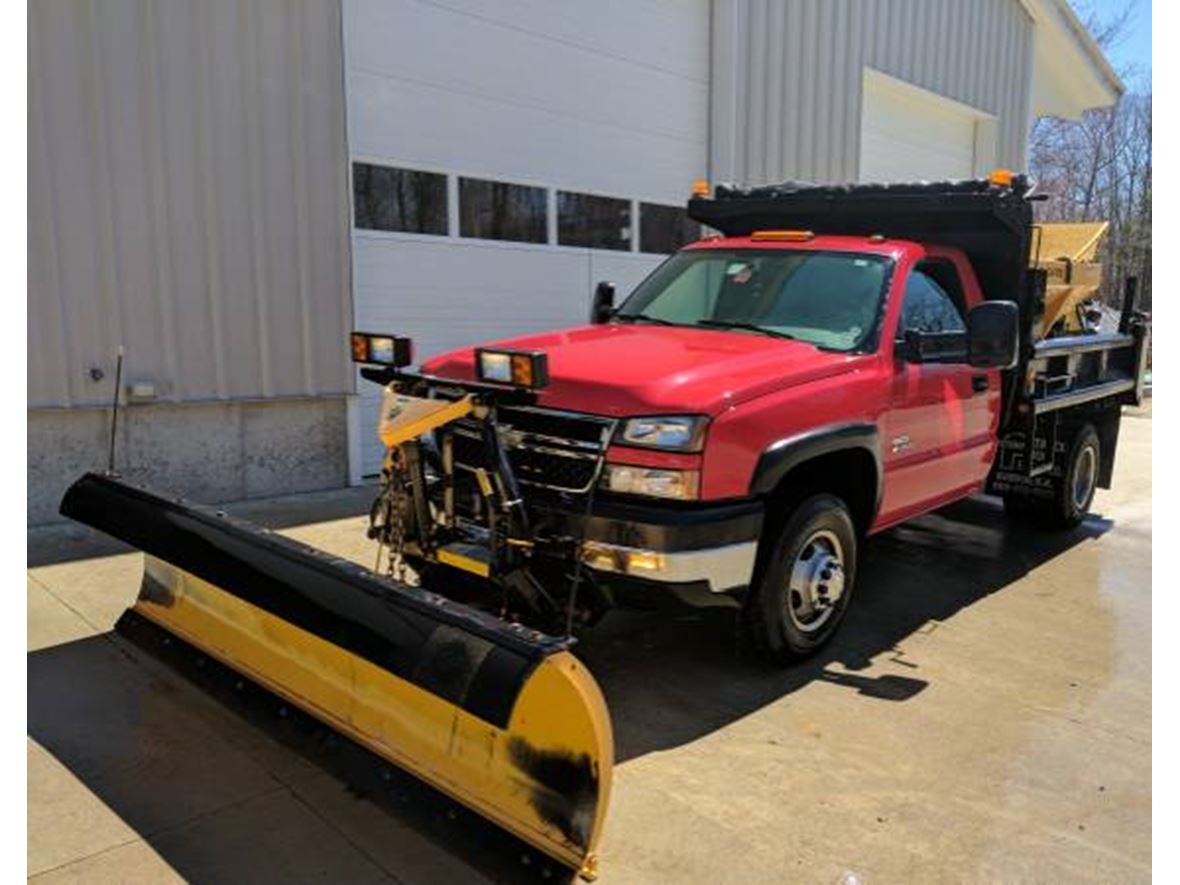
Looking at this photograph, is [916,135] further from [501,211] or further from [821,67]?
[501,211]

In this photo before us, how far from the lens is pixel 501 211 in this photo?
361 inches

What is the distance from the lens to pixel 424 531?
4234 millimetres

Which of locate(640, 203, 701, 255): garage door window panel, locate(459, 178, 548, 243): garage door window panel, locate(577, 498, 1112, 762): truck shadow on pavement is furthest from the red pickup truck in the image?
locate(640, 203, 701, 255): garage door window panel

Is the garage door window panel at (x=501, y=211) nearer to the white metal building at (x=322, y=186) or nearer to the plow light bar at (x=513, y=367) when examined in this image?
the white metal building at (x=322, y=186)

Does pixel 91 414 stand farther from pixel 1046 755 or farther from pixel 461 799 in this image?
pixel 1046 755

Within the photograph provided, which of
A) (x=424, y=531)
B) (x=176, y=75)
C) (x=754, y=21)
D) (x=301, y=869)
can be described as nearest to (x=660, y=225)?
(x=754, y=21)

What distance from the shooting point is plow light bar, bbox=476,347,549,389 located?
11.6 feet

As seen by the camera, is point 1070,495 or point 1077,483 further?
point 1077,483

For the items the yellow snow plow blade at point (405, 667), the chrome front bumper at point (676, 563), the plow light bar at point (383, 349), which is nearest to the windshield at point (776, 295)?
the chrome front bumper at point (676, 563)

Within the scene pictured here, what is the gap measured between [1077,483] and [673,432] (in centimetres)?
516

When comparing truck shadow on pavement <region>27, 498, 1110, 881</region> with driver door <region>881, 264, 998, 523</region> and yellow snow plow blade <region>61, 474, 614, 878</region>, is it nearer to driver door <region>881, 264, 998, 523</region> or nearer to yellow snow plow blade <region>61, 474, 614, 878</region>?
yellow snow plow blade <region>61, 474, 614, 878</region>

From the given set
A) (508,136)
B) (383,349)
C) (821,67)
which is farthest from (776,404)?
(821,67)

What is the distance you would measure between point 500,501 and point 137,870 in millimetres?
1755

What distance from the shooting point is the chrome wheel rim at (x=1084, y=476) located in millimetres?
7570
